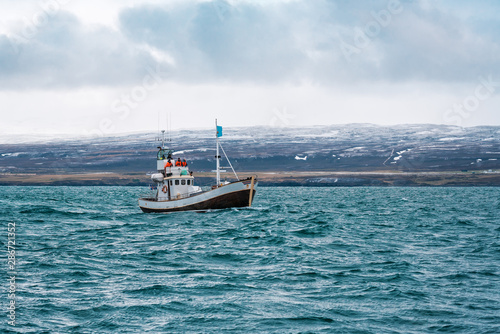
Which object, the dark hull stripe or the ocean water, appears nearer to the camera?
the ocean water

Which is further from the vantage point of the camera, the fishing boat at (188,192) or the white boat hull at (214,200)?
the fishing boat at (188,192)

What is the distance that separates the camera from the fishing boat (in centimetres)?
7081

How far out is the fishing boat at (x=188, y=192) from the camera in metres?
70.8

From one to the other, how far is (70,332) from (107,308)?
3.02 metres

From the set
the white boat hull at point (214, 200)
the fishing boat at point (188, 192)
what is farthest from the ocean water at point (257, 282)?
the fishing boat at point (188, 192)

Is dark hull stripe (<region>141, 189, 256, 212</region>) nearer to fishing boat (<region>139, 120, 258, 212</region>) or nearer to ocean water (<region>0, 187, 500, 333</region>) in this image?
fishing boat (<region>139, 120, 258, 212</region>)

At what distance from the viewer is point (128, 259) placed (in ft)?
115

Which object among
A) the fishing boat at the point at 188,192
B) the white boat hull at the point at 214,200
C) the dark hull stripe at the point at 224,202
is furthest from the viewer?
the dark hull stripe at the point at 224,202

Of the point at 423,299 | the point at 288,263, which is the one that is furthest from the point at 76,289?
the point at 423,299

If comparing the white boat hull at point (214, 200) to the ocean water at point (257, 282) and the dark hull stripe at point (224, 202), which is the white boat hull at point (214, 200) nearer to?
the dark hull stripe at point (224, 202)

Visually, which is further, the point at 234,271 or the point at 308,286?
the point at 234,271

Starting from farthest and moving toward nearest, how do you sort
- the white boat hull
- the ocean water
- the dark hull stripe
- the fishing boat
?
the dark hull stripe < the fishing boat < the white boat hull < the ocean water

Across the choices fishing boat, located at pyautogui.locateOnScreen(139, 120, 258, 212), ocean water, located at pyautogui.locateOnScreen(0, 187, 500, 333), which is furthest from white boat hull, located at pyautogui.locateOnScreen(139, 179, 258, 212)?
ocean water, located at pyautogui.locateOnScreen(0, 187, 500, 333)

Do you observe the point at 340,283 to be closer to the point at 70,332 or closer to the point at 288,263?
the point at 288,263
